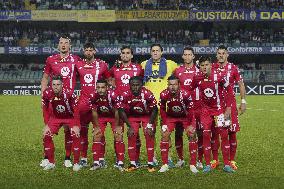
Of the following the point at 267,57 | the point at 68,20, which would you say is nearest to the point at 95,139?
the point at 68,20

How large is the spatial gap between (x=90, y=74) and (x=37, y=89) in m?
31.7

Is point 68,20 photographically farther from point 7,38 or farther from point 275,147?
point 275,147

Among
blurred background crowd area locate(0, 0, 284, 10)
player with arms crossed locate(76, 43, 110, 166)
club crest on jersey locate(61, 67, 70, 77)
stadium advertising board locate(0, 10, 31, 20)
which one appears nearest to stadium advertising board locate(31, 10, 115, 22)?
stadium advertising board locate(0, 10, 31, 20)

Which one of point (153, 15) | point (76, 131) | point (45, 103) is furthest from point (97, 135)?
point (153, 15)

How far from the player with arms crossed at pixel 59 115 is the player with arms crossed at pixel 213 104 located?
7.24 feet

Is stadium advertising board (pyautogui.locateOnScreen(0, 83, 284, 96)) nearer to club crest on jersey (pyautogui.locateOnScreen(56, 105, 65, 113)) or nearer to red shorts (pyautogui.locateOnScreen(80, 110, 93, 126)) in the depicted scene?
red shorts (pyautogui.locateOnScreen(80, 110, 93, 126))

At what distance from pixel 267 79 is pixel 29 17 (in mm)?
20493

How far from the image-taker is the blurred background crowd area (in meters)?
49.4

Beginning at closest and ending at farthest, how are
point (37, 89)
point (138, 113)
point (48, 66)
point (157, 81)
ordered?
point (138, 113) → point (157, 81) → point (48, 66) → point (37, 89)

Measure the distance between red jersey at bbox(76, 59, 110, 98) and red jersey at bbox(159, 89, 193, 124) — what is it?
1393 millimetres

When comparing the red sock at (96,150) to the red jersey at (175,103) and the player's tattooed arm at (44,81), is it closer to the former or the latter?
the red jersey at (175,103)

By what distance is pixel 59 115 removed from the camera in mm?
10359

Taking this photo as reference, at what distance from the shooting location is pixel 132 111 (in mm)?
10164

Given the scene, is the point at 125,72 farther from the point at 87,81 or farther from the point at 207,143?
the point at 207,143
